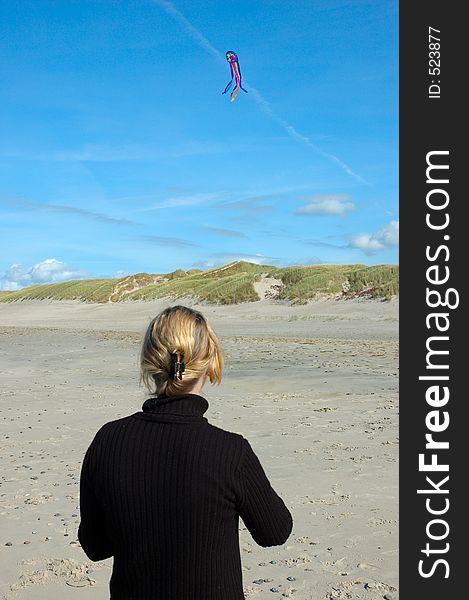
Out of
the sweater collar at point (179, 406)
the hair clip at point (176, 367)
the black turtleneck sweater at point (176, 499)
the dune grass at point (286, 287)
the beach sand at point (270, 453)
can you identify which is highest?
the dune grass at point (286, 287)

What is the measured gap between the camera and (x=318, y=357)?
1664 centimetres

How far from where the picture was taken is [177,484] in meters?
1.98

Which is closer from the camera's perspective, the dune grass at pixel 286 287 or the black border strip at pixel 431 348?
the black border strip at pixel 431 348

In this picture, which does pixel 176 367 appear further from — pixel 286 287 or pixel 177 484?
pixel 286 287

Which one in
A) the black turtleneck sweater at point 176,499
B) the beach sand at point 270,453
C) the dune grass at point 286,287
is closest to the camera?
the black turtleneck sweater at point 176,499

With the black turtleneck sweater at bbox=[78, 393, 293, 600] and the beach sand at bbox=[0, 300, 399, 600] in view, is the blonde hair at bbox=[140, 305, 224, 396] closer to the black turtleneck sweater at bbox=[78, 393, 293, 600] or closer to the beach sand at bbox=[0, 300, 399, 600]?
the black turtleneck sweater at bbox=[78, 393, 293, 600]

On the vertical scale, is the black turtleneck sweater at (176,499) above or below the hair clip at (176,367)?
below

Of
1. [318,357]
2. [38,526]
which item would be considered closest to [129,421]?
[38,526]

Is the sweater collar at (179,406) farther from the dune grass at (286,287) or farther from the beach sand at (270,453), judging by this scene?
the dune grass at (286,287)

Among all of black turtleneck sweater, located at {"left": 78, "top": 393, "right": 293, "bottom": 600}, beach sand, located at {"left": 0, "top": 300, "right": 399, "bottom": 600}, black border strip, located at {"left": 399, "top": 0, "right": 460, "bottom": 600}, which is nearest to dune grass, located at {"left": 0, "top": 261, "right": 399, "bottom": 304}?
beach sand, located at {"left": 0, "top": 300, "right": 399, "bottom": 600}

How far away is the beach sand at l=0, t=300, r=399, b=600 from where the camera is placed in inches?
171

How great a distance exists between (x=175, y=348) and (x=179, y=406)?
176 millimetres

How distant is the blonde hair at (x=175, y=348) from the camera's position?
2.02 m

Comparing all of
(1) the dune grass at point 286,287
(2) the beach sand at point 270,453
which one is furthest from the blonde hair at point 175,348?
(1) the dune grass at point 286,287
